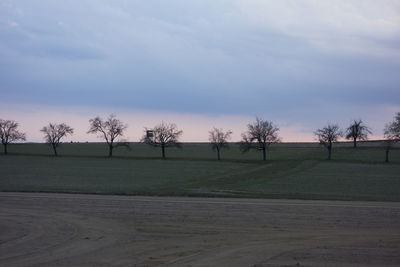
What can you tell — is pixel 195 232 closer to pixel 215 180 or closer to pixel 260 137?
pixel 215 180

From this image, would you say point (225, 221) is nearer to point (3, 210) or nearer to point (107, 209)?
point (107, 209)

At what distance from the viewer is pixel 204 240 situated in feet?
47.5

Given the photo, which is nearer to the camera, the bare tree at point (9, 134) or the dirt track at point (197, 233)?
the dirt track at point (197, 233)

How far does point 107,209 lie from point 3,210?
15.6 feet

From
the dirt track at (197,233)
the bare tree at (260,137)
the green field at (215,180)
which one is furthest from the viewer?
the bare tree at (260,137)

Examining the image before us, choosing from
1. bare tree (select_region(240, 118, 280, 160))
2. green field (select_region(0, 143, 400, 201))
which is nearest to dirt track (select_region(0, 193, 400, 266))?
green field (select_region(0, 143, 400, 201))

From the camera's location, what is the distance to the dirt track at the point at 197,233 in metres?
12.1

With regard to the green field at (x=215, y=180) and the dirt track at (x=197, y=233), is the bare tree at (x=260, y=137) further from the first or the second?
the dirt track at (x=197, y=233)

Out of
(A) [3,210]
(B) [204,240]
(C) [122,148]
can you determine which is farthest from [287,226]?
(C) [122,148]

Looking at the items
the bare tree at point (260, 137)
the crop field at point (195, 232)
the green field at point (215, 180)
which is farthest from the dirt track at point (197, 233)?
the bare tree at point (260, 137)

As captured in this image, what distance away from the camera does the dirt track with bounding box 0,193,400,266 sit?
1214 cm

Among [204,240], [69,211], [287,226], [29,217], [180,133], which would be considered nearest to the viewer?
[204,240]

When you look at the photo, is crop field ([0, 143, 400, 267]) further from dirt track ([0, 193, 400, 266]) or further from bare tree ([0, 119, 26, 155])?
bare tree ([0, 119, 26, 155])

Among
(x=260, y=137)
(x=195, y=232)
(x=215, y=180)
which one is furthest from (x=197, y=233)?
(x=260, y=137)
